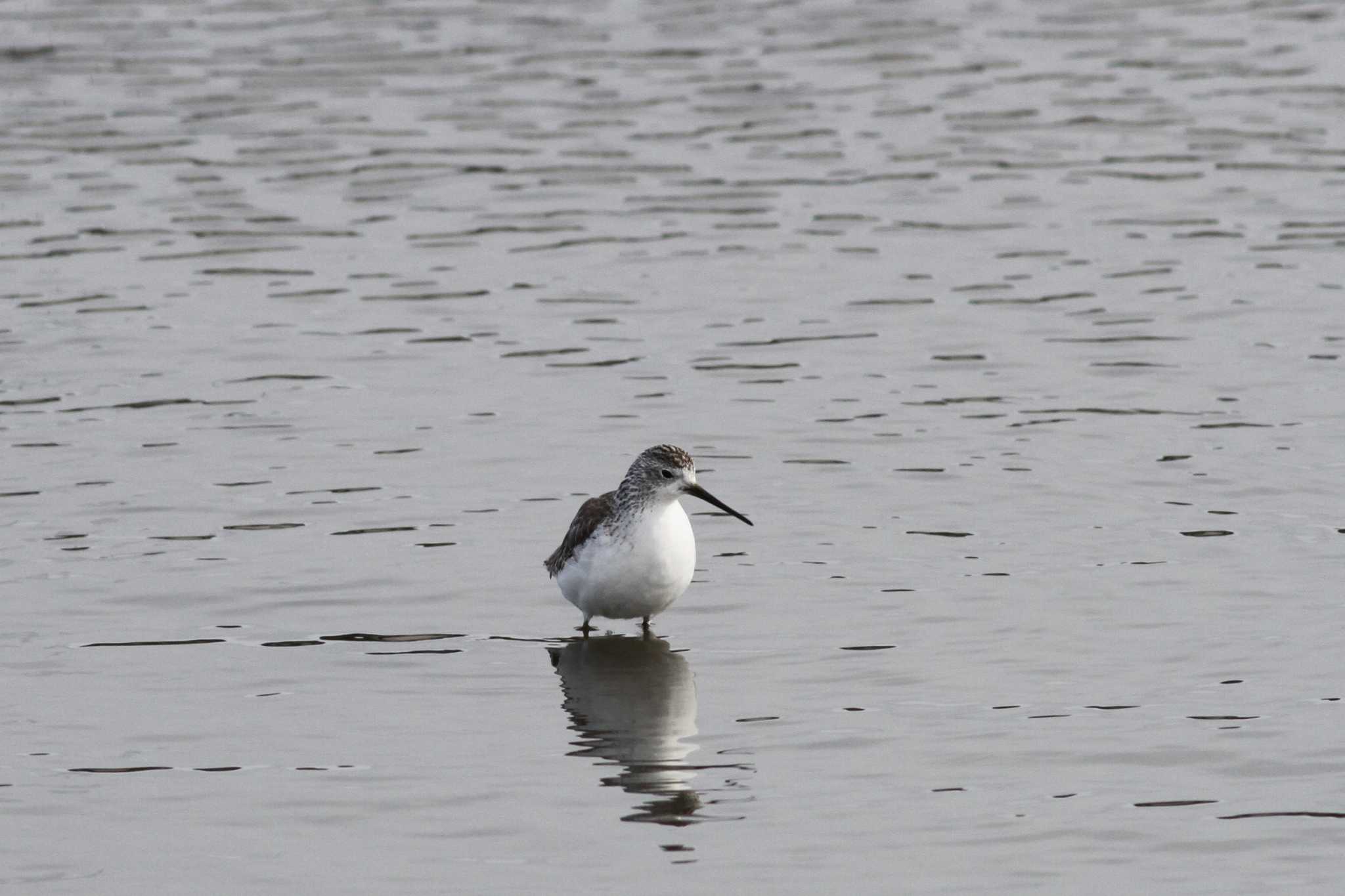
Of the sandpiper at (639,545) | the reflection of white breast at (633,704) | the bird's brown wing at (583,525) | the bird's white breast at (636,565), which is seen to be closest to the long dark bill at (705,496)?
the sandpiper at (639,545)

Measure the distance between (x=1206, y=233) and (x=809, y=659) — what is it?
12287 millimetres

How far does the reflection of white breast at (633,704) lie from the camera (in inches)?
491

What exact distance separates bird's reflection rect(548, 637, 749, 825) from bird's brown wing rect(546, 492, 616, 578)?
575mm

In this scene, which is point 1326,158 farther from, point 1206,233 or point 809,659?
point 809,659

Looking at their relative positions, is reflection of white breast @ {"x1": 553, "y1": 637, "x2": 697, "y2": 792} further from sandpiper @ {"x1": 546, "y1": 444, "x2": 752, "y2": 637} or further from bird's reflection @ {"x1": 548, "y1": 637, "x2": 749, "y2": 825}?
sandpiper @ {"x1": 546, "y1": 444, "x2": 752, "y2": 637}

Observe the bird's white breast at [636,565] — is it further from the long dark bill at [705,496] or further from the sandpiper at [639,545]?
the long dark bill at [705,496]

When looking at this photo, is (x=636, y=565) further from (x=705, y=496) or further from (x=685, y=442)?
(x=685, y=442)

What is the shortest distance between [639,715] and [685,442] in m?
5.74

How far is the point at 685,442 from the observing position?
18844 mm

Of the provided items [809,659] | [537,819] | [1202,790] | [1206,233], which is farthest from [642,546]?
[1206,233]

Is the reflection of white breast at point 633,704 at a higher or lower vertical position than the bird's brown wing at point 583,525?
lower

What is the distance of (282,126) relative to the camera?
98.4 feet

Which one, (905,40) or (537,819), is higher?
(905,40)

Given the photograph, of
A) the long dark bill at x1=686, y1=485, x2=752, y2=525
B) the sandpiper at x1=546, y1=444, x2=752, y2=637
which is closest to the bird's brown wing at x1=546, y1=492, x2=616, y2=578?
the sandpiper at x1=546, y1=444, x2=752, y2=637
